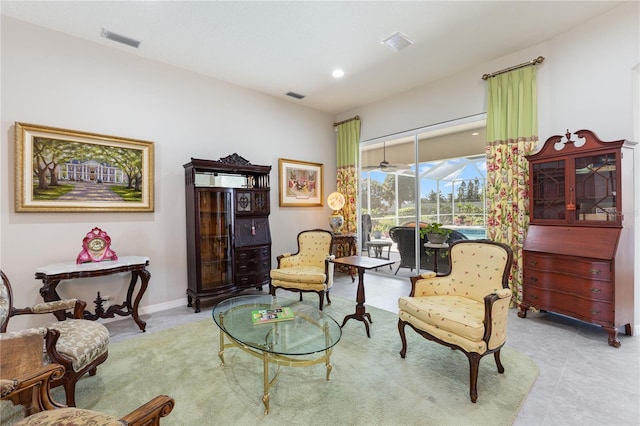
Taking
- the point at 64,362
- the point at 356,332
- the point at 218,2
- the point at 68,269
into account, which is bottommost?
the point at 356,332

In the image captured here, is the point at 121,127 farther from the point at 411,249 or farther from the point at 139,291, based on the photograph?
the point at 411,249

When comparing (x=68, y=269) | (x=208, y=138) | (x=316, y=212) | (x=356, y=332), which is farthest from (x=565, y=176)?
(x=68, y=269)

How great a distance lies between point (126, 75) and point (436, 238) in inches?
191

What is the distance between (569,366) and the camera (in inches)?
91.2

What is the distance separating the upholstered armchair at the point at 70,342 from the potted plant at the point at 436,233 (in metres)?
4.27

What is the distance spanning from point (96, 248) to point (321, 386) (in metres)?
2.76

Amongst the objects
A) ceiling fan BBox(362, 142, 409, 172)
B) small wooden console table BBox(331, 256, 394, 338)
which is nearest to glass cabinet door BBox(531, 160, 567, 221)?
small wooden console table BBox(331, 256, 394, 338)

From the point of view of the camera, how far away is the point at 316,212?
5.55 m

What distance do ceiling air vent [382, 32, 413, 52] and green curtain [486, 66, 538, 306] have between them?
1.36 metres

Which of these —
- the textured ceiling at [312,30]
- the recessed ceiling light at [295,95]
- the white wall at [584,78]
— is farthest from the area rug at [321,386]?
the recessed ceiling light at [295,95]

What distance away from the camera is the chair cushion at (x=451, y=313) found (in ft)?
6.51

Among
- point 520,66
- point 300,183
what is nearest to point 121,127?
point 300,183

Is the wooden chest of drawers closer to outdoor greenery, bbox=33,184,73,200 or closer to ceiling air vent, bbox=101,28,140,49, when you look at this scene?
ceiling air vent, bbox=101,28,140,49

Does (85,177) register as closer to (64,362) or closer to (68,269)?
(68,269)
